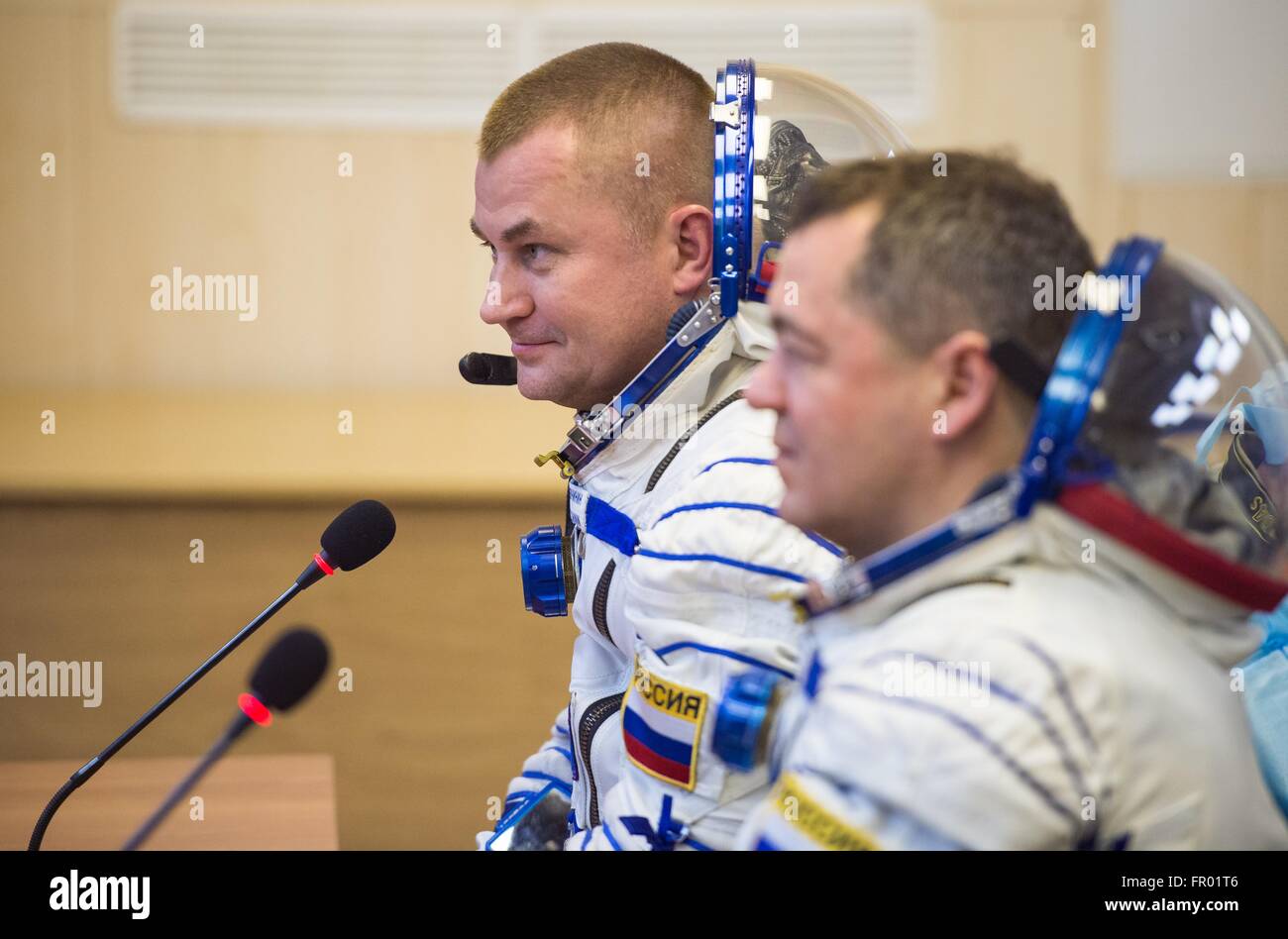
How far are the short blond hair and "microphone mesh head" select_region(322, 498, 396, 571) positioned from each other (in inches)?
14.4

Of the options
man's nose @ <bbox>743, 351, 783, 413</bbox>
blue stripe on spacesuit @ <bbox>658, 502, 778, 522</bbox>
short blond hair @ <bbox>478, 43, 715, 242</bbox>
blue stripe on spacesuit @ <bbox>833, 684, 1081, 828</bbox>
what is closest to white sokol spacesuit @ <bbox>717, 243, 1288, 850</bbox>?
blue stripe on spacesuit @ <bbox>833, 684, 1081, 828</bbox>

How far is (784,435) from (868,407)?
0.24 ft

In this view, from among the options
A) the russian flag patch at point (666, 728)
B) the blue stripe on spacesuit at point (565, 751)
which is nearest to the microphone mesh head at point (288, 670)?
the russian flag patch at point (666, 728)

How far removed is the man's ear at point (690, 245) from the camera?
1333 mm

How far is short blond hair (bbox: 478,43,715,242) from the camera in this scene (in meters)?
1.32

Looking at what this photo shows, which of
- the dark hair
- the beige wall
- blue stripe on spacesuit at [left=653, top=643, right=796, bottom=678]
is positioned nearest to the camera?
the dark hair

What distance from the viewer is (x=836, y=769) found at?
28.5 inches

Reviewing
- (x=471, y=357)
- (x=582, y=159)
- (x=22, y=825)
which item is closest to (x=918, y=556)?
(x=582, y=159)

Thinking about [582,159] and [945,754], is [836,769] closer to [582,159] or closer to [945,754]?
[945,754]

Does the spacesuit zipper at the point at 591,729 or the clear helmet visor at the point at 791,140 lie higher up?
the clear helmet visor at the point at 791,140

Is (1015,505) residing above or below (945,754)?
above

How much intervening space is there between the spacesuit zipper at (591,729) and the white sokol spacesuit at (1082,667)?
52 centimetres

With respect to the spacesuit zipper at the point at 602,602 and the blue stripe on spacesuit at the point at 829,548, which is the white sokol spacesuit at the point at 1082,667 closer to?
the blue stripe on spacesuit at the point at 829,548

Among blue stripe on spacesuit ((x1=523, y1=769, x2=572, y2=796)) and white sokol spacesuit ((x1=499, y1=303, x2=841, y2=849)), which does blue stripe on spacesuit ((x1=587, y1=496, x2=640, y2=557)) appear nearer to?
white sokol spacesuit ((x1=499, y1=303, x2=841, y2=849))
